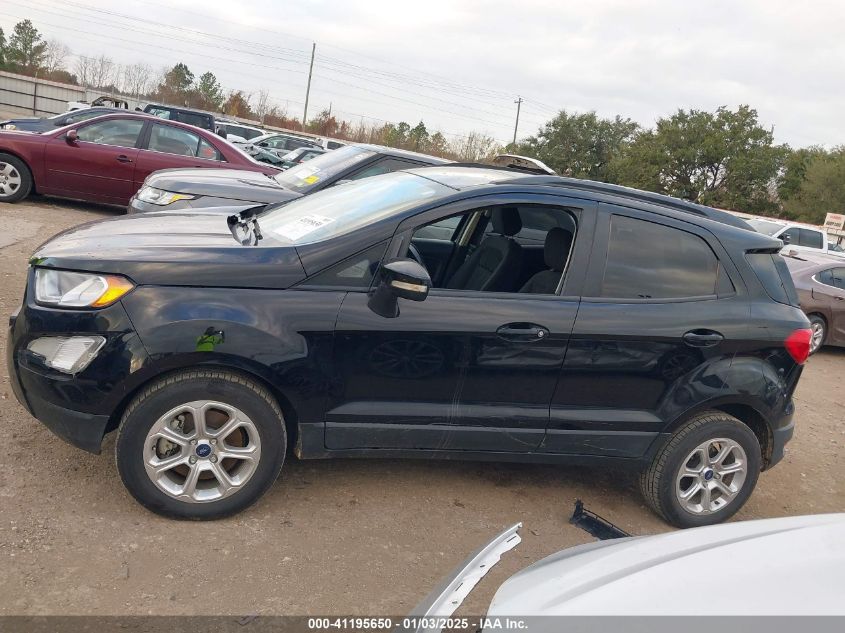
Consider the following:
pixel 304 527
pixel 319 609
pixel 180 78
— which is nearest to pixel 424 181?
pixel 304 527

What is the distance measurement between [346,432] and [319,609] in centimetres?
88

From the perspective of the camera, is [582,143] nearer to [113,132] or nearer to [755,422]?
[113,132]

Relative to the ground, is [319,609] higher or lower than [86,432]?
lower

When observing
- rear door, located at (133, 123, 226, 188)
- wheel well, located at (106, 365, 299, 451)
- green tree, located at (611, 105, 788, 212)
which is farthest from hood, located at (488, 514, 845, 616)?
green tree, located at (611, 105, 788, 212)

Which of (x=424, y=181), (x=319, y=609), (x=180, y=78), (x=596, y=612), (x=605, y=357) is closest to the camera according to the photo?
(x=596, y=612)

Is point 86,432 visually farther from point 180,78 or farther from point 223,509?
Answer: point 180,78

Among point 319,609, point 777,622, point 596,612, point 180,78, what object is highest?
point 180,78

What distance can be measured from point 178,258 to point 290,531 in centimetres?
140

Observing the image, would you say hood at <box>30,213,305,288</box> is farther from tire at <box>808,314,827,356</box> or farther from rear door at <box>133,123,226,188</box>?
tire at <box>808,314,827,356</box>

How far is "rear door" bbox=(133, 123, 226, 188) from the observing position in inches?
430

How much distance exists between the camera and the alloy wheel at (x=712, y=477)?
14.3ft

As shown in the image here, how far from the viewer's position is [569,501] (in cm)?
455

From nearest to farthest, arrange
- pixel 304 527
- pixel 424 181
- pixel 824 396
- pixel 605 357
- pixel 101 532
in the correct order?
pixel 101 532 < pixel 304 527 < pixel 605 357 < pixel 424 181 < pixel 824 396

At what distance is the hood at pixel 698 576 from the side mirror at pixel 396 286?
154cm
